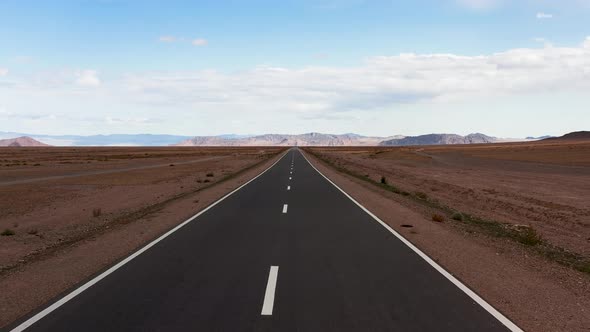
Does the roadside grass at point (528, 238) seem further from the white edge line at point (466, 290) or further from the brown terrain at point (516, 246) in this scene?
the white edge line at point (466, 290)

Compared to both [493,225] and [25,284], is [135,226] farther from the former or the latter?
[493,225]

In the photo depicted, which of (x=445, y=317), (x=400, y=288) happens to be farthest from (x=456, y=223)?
(x=445, y=317)

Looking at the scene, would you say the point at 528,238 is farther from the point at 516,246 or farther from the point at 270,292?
the point at 270,292

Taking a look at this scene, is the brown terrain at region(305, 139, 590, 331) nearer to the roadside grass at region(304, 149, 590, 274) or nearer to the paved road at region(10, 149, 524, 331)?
the roadside grass at region(304, 149, 590, 274)

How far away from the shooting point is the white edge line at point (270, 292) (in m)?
5.96

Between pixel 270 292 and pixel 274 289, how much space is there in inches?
6.0

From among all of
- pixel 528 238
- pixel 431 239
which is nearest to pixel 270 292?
pixel 431 239

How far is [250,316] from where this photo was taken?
5.74 m

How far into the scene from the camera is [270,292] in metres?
6.71

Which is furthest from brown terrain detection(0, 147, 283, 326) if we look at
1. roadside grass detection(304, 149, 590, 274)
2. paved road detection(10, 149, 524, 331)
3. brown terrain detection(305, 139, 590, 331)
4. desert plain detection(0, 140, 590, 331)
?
roadside grass detection(304, 149, 590, 274)

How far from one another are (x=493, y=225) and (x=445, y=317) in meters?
9.49

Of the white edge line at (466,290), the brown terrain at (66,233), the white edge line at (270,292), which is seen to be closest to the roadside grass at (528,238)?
the white edge line at (466,290)

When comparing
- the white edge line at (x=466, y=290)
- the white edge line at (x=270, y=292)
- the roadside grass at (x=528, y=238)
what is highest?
the white edge line at (x=270, y=292)

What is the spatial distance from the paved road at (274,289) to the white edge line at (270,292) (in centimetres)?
1
